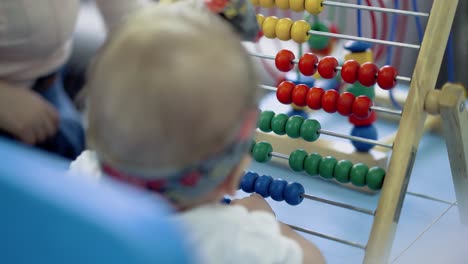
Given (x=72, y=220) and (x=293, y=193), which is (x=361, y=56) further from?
(x=72, y=220)

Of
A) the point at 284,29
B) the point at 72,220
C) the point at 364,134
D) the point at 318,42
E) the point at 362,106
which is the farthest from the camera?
the point at 318,42

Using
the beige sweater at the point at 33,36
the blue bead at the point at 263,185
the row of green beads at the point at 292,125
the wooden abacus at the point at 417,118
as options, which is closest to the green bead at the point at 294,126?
the row of green beads at the point at 292,125

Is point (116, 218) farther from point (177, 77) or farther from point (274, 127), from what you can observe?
point (274, 127)

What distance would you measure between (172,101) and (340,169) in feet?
2.15

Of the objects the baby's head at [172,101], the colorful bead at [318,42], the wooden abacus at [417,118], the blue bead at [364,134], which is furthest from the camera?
the colorful bead at [318,42]

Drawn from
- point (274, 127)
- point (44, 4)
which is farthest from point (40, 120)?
point (274, 127)

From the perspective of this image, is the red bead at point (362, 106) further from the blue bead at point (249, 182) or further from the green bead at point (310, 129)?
the blue bead at point (249, 182)

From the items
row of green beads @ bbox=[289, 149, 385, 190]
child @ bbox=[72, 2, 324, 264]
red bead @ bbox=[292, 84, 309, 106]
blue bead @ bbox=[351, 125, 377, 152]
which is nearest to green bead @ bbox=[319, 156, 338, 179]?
row of green beads @ bbox=[289, 149, 385, 190]

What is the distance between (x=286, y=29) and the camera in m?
1.15

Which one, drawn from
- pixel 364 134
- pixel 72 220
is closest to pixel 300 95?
pixel 364 134

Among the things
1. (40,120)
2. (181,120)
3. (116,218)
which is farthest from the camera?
(40,120)

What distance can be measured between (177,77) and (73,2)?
536 millimetres

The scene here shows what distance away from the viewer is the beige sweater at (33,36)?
0.84 metres

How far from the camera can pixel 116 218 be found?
36 centimetres
